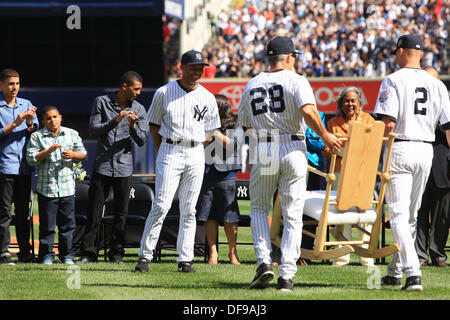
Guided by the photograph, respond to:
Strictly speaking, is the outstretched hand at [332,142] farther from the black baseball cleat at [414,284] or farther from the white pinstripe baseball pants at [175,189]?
the white pinstripe baseball pants at [175,189]

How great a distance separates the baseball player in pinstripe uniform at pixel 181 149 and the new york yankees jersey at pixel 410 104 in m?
2.01

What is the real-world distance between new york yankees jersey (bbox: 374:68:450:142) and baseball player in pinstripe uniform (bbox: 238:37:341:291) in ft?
2.21

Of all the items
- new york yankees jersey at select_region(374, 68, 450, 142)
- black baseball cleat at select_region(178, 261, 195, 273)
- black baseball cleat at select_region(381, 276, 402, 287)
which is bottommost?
black baseball cleat at select_region(178, 261, 195, 273)

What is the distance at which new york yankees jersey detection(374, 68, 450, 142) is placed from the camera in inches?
272

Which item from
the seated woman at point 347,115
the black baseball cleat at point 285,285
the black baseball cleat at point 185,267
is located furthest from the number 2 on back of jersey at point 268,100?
the seated woman at point 347,115

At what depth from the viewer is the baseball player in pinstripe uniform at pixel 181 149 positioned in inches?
312

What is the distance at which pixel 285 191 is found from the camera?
6.85 meters

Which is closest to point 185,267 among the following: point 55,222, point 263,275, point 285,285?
point 263,275

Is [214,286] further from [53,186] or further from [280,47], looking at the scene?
[53,186]

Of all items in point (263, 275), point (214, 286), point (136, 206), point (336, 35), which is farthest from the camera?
point (336, 35)

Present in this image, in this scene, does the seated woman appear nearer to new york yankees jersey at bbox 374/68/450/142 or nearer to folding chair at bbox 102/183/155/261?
new york yankees jersey at bbox 374/68/450/142

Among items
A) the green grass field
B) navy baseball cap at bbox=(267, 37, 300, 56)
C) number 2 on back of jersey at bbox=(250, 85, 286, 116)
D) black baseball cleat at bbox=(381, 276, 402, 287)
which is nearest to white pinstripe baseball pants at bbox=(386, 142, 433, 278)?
black baseball cleat at bbox=(381, 276, 402, 287)

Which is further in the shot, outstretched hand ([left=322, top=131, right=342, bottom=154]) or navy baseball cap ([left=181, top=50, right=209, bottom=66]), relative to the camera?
navy baseball cap ([left=181, top=50, right=209, bottom=66])

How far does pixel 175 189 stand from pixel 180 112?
2.62 ft
